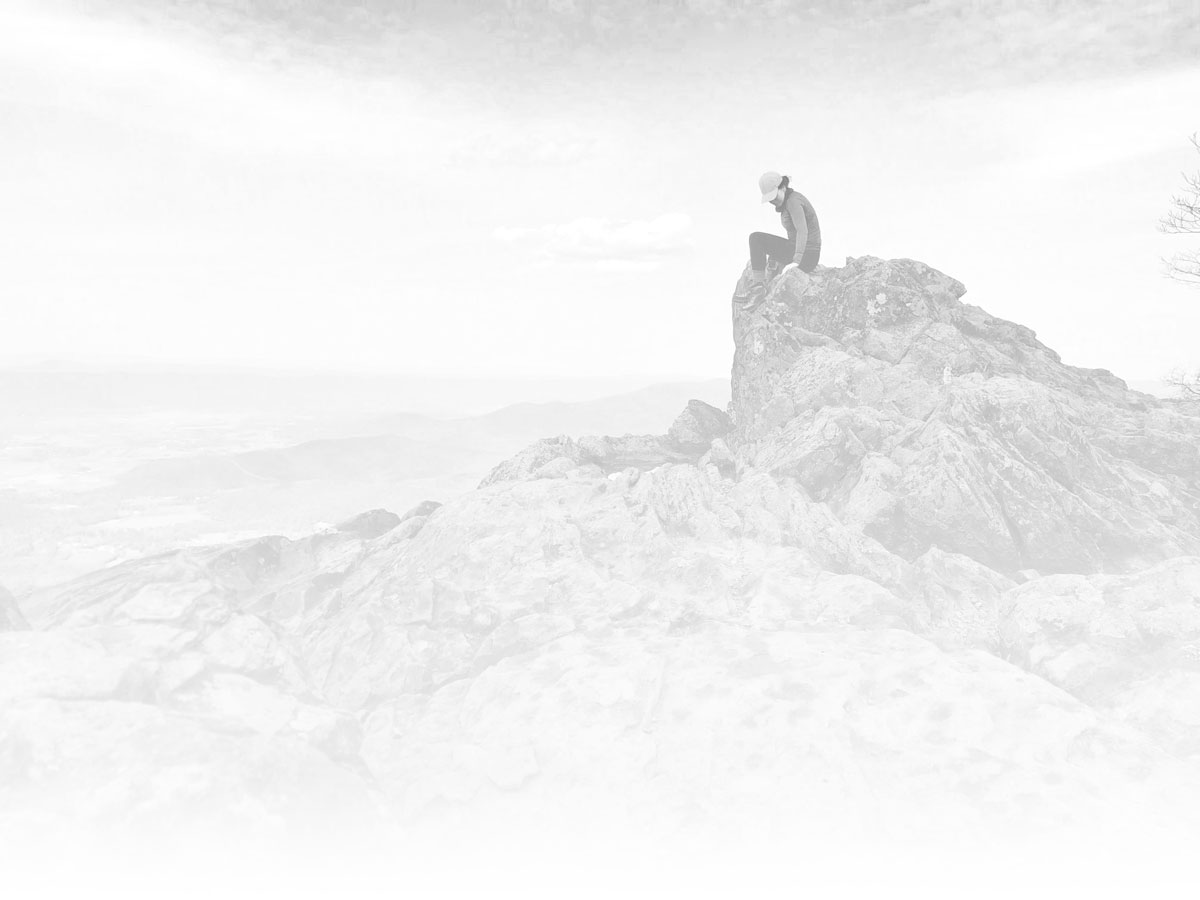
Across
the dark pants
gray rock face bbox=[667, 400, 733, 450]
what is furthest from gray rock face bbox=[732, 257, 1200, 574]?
the dark pants

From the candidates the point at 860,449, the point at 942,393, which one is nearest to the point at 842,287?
the point at 942,393

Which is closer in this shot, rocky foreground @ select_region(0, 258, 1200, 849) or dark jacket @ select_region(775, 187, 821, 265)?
rocky foreground @ select_region(0, 258, 1200, 849)

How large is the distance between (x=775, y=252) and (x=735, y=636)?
47.0 ft

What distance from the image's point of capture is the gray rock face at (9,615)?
611 inches

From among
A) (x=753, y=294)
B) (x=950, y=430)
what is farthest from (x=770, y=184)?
(x=950, y=430)

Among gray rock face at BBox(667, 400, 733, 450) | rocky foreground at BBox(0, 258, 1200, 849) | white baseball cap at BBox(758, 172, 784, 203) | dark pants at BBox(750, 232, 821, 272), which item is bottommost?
rocky foreground at BBox(0, 258, 1200, 849)

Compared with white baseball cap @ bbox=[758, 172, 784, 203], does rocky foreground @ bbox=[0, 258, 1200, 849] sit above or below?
below

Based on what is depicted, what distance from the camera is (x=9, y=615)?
15773 mm

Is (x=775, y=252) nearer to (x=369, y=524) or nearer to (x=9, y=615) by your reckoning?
(x=369, y=524)

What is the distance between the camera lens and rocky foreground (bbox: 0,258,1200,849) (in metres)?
11.7

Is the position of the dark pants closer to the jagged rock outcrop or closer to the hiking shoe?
the hiking shoe

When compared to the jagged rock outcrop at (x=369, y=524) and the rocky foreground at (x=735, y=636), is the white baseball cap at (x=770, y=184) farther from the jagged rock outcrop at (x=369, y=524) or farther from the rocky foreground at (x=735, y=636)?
the jagged rock outcrop at (x=369, y=524)

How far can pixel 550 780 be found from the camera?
12570mm

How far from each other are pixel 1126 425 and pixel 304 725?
28.5m
